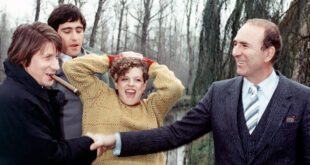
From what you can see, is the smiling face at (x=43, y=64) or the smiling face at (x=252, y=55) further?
the smiling face at (x=252, y=55)

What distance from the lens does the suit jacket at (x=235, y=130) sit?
206cm

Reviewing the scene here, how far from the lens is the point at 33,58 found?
1840 millimetres

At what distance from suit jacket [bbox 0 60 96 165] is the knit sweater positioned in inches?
16.7

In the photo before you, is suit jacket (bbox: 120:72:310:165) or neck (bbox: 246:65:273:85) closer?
suit jacket (bbox: 120:72:310:165)

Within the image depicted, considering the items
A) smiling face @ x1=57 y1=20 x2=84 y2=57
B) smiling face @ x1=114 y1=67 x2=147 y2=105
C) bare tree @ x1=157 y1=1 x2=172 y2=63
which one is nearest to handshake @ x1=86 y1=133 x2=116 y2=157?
smiling face @ x1=114 y1=67 x2=147 y2=105

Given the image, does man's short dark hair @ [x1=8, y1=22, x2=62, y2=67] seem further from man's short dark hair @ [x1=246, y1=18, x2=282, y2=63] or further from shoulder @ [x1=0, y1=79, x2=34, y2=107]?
man's short dark hair @ [x1=246, y1=18, x2=282, y2=63]

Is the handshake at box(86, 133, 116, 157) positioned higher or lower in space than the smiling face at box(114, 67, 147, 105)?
lower

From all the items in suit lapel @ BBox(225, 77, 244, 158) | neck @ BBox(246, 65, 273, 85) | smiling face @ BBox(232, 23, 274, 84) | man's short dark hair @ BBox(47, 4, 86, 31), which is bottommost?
suit lapel @ BBox(225, 77, 244, 158)

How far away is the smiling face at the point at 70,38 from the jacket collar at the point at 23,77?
3.22ft

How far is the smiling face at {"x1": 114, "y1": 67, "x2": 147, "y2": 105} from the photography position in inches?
93.0

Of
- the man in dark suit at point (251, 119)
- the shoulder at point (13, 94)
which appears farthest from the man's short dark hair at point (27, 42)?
the man in dark suit at point (251, 119)

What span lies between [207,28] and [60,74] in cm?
171

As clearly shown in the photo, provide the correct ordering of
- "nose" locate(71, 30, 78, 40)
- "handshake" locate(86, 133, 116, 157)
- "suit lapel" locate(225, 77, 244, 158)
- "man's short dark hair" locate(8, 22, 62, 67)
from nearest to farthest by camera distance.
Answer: "man's short dark hair" locate(8, 22, 62, 67)
"handshake" locate(86, 133, 116, 157)
"suit lapel" locate(225, 77, 244, 158)
"nose" locate(71, 30, 78, 40)

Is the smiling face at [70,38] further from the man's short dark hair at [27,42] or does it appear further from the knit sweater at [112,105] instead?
the man's short dark hair at [27,42]
